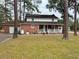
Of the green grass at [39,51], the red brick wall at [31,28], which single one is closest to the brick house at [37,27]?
the red brick wall at [31,28]

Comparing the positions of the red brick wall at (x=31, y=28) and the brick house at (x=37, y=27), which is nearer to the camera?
the red brick wall at (x=31, y=28)

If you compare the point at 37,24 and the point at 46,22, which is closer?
the point at 37,24

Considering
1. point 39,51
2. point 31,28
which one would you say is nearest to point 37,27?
point 31,28

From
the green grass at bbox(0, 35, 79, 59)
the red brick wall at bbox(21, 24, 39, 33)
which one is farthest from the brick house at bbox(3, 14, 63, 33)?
the green grass at bbox(0, 35, 79, 59)

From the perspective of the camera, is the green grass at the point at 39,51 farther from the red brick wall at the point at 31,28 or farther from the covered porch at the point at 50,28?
the covered porch at the point at 50,28

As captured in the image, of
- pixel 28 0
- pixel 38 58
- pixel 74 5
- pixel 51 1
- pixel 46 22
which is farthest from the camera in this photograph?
pixel 28 0

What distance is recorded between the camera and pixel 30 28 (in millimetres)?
64438

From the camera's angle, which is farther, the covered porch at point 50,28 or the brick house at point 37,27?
the covered porch at point 50,28

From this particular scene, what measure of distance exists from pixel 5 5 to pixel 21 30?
20094 millimetres

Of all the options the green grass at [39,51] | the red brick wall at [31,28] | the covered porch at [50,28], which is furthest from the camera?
the covered porch at [50,28]

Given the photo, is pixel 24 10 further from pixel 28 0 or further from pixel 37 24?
pixel 37 24

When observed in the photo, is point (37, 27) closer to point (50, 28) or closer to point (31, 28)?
point (31, 28)

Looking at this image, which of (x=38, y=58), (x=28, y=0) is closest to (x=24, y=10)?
(x=28, y=0)

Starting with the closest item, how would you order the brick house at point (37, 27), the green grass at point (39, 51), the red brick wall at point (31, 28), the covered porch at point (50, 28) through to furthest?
the green grass at point (39, 51) < the red brick wall at point (31, 28) < the brick house at point (37, 27) < the covered porch at point (50, 28)
